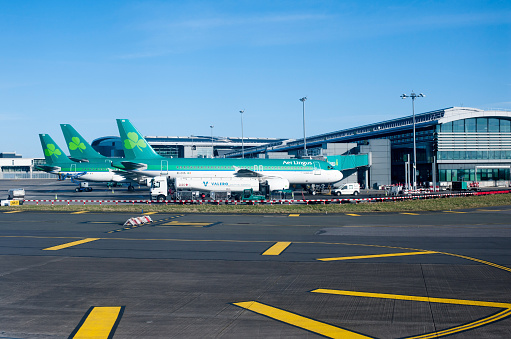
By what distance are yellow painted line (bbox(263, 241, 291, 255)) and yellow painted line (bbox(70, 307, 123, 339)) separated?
929 centimetres

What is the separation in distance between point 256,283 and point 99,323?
A: 211 inches

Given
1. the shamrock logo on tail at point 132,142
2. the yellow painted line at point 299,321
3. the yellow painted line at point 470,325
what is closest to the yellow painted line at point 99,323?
the yellow painted line at point 299,321

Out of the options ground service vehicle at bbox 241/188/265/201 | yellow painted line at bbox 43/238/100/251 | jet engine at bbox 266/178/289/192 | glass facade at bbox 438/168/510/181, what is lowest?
yellow painted line at bbox 43/238/100/251

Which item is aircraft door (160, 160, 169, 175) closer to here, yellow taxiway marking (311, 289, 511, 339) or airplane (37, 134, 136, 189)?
airplane (37, 134, 136, 189)

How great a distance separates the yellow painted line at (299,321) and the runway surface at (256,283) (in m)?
0.04

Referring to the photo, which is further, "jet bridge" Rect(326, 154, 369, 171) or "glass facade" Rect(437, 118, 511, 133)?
"glass facade" Rect(437, 118, 511, 133)

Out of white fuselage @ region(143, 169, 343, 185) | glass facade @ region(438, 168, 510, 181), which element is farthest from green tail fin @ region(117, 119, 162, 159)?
glass facade @ region(438, 168, 510, 181)

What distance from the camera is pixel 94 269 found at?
57.4ft

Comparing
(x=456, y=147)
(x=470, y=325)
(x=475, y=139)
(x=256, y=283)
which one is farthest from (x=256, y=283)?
(x=475, y=139)

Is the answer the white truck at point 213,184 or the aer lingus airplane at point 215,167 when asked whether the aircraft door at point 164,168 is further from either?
the white truck at point 213,184

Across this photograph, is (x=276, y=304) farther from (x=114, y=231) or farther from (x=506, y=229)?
(x=506, y=229)

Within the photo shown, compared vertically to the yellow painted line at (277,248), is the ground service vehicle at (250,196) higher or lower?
higher

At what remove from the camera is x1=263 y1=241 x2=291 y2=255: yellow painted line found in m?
20.9

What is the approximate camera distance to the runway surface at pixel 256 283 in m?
11.0
